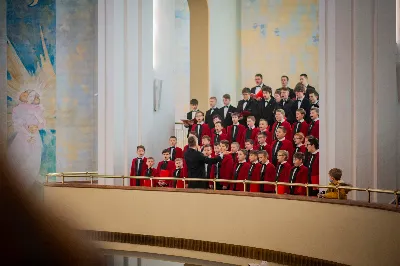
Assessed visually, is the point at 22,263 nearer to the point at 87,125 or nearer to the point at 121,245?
the point at 121,245

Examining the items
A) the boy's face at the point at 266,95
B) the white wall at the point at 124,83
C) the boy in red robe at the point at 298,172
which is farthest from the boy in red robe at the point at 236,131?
the white wall at the point at 124,83

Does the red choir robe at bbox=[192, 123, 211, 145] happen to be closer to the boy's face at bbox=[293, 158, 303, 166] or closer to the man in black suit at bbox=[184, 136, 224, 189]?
the man in black suit at bbox=[184, 136, 224, 189]

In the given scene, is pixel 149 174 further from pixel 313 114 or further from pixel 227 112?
pixel 313 114

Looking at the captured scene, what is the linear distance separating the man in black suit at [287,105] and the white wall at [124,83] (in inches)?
132

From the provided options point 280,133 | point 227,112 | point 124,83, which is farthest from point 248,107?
point 124,83

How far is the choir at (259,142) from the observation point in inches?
348

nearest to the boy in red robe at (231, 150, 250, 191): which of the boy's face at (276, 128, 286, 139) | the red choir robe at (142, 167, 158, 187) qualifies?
the boy's face at (276, 128, 286, 139)

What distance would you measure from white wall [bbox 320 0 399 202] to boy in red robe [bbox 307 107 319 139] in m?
0.57

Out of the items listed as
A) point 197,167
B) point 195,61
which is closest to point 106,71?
point 195,61

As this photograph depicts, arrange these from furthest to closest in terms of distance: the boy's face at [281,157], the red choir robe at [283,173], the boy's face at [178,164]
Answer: the boy's face at [178,164], the red choir robe at [283,173], the boy's face at [281,157]

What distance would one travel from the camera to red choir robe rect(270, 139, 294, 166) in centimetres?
929

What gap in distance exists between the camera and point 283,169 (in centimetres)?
880

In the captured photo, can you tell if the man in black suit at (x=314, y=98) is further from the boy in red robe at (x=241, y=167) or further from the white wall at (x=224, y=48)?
the white wall at (x=224, y=48)

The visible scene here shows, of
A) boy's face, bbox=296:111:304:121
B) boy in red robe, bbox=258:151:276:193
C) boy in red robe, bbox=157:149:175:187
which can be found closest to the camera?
boy in red robe, bbox=258:151:276:193
